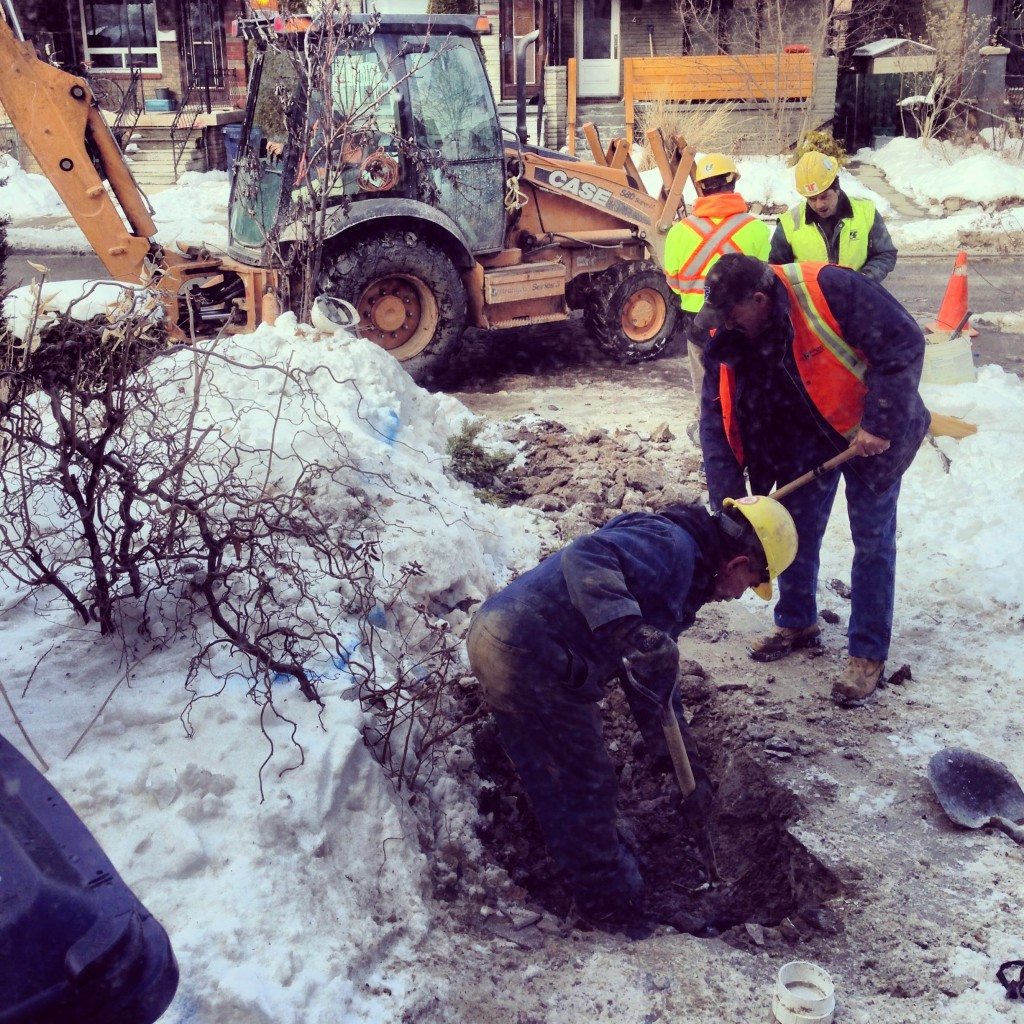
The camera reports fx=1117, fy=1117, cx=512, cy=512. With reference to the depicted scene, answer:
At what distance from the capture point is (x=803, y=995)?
299 centimetres

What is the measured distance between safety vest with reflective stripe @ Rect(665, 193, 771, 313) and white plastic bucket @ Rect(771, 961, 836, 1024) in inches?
162

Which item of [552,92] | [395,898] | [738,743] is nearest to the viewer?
[395,898]

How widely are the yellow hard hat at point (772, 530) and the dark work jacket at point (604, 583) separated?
135 mm

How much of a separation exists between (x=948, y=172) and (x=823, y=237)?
→ 12.9 metres

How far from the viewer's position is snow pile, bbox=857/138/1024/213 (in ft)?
53.7

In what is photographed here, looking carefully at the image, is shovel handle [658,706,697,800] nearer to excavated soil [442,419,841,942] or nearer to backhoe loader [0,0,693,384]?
excavated soil [442,419,841,942]

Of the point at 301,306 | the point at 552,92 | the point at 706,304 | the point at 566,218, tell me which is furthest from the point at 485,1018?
the point at 552,92

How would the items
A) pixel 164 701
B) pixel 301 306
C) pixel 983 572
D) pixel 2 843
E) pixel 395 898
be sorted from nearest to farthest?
pixel 2 843 → pixel 395 898 → pixel 164 701 → pixel 983 572 → pixel 301 306

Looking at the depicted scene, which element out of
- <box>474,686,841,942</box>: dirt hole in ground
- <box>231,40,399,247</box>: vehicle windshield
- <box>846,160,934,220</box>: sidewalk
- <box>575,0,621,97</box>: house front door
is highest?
<box>575,0,621,97</box>: house front door

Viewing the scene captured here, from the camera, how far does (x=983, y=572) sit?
5473 millimetres

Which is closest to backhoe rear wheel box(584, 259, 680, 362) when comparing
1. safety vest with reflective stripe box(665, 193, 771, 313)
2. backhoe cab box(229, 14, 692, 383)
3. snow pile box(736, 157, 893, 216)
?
backhoe cab box(229, 14, 692, 383)

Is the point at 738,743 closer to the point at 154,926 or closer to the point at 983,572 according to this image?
the point at 983,572

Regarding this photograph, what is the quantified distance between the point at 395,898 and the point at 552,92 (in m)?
18.9

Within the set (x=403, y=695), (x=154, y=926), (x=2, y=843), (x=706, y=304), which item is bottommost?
(x=403, y=695)
